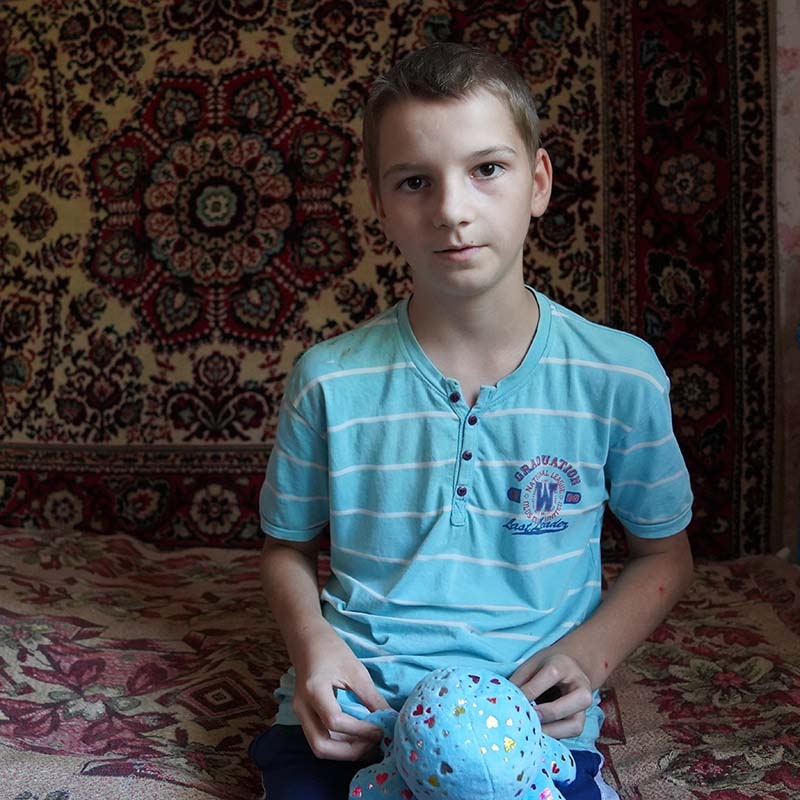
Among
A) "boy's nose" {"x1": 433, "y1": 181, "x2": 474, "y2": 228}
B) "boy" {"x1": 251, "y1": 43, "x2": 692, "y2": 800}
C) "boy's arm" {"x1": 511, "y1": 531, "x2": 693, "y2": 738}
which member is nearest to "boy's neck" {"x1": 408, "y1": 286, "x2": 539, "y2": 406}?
"boy" {"x1": 251, "y1": 43, "x2": 692, "y2": 800}

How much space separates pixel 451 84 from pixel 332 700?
595mm

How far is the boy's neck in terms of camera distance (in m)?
1.09

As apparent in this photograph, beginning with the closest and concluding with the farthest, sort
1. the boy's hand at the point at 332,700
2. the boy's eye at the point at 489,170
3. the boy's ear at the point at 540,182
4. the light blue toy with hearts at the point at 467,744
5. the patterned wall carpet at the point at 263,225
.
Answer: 1. the light blue toy with hearts at the point at 467,744
2. the boy's hand at the point at 332,700
3. the boy's eye at the point at 489,170
4. the boy's ear at the point at 540,182
5. the patterned wall carpet at the point at 263,225

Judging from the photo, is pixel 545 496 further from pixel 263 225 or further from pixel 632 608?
pixel 263 225

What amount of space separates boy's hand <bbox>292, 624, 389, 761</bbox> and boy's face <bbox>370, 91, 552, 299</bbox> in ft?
1.25

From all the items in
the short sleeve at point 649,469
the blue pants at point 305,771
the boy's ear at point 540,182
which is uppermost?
the boy's ear at point 540,182

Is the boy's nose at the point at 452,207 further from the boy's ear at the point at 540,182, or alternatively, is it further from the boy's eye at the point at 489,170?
the boy's ear at the point at 540,182

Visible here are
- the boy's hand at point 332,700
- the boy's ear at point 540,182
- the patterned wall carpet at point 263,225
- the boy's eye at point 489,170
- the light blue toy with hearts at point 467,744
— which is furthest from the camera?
the patterned wall carpet at point 263,225

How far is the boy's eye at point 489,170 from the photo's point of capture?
1.01 meters

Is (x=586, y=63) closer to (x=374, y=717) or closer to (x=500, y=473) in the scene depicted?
(x=500, y=473)

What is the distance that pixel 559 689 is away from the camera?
38.1 inches

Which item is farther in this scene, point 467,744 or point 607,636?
point 607,636

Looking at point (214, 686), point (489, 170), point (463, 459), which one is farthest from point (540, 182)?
point (214, 686)

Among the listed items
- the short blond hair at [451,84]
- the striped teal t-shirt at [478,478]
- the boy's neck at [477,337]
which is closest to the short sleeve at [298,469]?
the striped teal t-shirt at [478,478]
